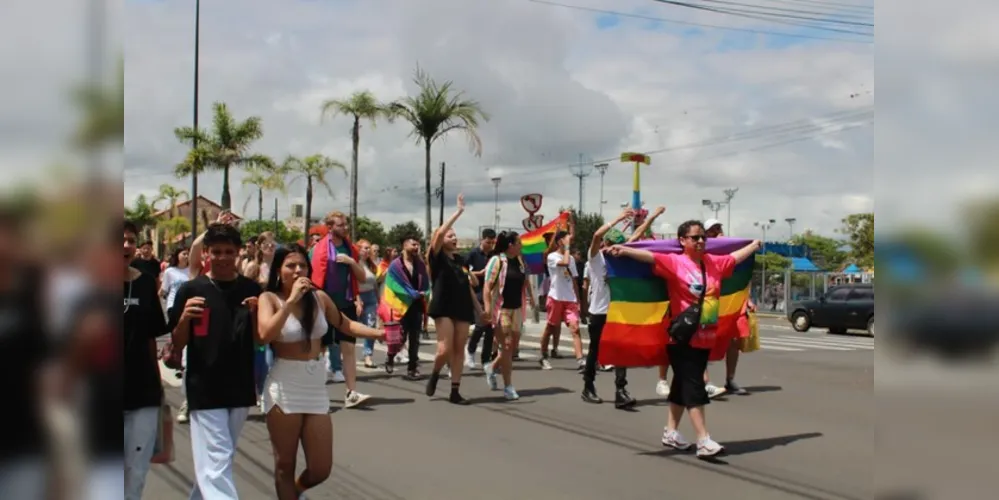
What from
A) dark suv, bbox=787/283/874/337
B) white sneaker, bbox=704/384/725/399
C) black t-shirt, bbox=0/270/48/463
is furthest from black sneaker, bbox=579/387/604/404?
dark suv, bbox=787/283/874/337

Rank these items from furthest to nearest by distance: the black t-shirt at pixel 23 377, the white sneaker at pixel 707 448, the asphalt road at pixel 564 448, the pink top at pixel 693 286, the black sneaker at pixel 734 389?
the black sneaker at pixel 734 389
the pink top at pixel 693 286
the white sneaker at pixel 707 448
the asphalt road at pixel 564 448
the black t-shirt at pixel 23 377

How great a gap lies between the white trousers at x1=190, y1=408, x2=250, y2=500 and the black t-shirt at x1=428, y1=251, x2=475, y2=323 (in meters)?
4.74

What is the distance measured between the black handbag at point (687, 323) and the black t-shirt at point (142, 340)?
406 centimetres

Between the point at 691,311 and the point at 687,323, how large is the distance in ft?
0.34

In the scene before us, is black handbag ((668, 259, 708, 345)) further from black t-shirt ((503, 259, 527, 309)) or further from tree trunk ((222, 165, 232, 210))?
tree trunk ((222, 165, 232, 210))

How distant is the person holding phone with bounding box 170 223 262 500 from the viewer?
430cm

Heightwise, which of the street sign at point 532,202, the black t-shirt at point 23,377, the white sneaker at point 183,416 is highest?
the street sign at point 532,202

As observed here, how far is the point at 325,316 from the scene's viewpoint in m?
4.96

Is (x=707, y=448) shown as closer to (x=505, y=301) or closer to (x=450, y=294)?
(x=450, y=294)

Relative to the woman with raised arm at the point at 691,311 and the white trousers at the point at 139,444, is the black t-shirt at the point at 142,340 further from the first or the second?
the woman with raised arm at the point at 691,311

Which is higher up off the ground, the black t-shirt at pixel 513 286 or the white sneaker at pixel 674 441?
the black t-shirt at pixel 513 286

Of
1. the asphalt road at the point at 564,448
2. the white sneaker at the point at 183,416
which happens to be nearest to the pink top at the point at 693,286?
the asphalt road at the point at 564,448

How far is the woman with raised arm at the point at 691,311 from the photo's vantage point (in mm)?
6762

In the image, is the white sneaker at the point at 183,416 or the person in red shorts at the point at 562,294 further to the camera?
the person in red shorts at the point at 562,294
